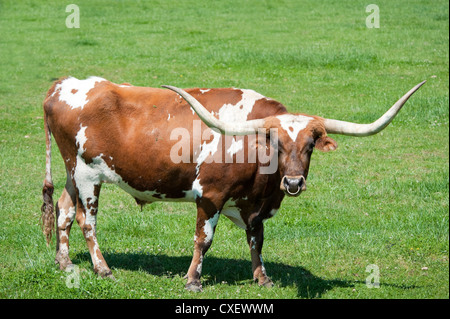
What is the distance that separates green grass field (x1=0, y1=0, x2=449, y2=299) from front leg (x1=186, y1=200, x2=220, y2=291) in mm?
149

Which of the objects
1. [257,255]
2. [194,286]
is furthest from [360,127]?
[194,286]

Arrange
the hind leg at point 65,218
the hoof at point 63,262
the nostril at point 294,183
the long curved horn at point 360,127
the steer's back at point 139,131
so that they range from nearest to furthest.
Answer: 1. the nostril at point 294,183
2. the long curved horn at point 360,127
3. the steer's back at point 139,131
4. the hoof at point 63,262
5. the hind leg at point 65,218

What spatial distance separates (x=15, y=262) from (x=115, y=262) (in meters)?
1.25

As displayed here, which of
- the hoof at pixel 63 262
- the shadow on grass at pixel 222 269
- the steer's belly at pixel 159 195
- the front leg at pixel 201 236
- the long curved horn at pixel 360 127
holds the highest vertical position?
the long curved horn at pixel 360 127

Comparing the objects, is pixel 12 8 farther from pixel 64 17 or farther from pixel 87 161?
pixel 87 161

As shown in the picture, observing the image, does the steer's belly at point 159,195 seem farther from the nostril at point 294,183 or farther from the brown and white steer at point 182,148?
the nostril at point 294,183

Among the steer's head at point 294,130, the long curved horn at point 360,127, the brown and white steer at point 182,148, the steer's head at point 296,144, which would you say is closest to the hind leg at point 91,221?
the brown and white steer at point 182,148

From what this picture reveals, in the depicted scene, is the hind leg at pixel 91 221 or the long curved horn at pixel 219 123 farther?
the hind leg at pixel 91 221

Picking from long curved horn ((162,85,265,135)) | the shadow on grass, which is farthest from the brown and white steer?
the shadow on grass

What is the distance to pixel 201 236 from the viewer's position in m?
7.62

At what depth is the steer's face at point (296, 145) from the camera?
6.68 metres

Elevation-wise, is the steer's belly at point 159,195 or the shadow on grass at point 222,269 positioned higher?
the steer's belly at point 159,195

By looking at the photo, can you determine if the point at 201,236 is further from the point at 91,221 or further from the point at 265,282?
the point at 91,221

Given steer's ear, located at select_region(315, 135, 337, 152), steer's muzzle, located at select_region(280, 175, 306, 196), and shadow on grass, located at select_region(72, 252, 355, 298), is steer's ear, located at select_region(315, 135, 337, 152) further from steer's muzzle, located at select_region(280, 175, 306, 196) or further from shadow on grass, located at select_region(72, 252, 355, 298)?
shadow on grass, located at select_region(72, 252, 355, 298)
